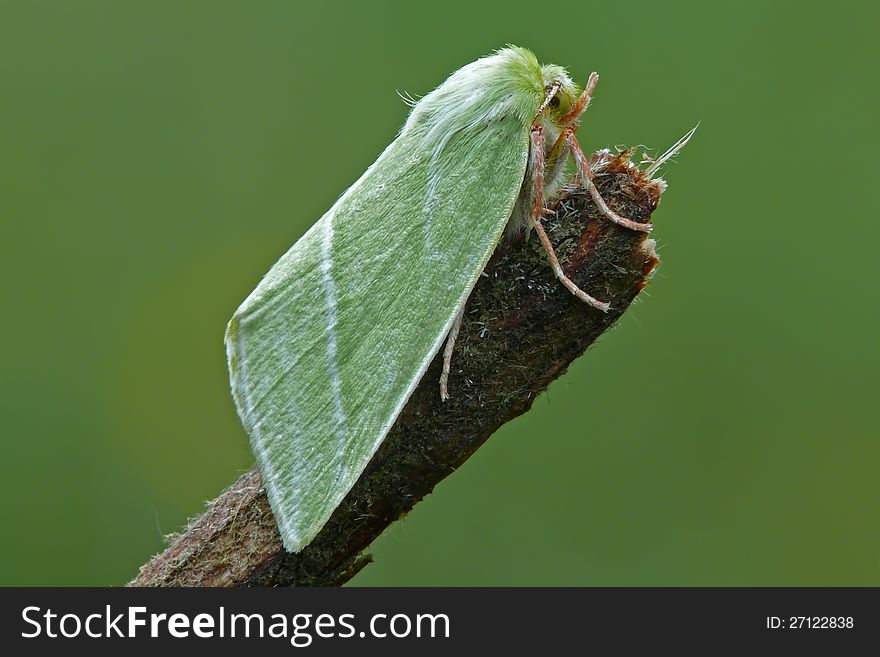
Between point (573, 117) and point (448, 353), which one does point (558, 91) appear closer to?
point (573, 117)

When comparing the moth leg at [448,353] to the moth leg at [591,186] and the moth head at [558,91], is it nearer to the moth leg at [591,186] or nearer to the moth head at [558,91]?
the moth leg at [591,186]

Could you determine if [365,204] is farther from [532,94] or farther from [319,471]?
[319,471]

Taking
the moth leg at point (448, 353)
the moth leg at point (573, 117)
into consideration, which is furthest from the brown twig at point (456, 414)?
the moth leg at point (573, 117)

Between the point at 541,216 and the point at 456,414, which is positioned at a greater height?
the point at 541,216

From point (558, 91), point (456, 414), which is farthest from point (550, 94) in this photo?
point (456, 414)

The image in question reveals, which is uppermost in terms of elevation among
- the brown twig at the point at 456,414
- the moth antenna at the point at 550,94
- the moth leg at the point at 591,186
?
the moth antenna at the point at 550,94

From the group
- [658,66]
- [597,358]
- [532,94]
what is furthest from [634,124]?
[532,94]

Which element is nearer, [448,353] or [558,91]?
[448,353]
